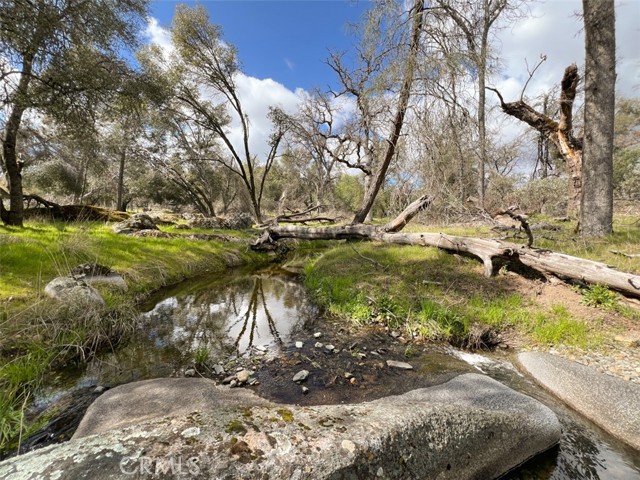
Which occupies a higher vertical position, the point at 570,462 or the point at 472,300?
the point at 472,300

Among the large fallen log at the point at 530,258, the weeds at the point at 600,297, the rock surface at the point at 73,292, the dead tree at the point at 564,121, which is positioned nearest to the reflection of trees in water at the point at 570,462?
the weeds at the point at 600,297

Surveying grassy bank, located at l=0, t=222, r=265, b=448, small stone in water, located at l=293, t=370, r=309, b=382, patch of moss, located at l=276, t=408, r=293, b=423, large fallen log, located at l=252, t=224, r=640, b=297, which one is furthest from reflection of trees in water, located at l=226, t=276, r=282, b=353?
large fallen log, located at l=252, t=224, r=640, b=297

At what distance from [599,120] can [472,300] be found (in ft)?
19.6

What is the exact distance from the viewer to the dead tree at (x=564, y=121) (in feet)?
30.3

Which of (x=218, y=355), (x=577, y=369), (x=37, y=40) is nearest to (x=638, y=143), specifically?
(x=577, y=369)

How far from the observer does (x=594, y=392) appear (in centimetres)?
280

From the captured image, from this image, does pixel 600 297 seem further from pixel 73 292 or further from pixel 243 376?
pixel 73 292

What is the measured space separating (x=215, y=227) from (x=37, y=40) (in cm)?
1064

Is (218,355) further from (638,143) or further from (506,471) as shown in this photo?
(638,143)

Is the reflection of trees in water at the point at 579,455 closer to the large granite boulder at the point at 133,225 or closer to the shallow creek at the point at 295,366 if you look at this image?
the shallow creek at the point at 295,366

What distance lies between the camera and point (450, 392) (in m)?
2.70

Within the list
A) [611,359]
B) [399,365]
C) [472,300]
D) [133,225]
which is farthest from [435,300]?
[133,225]

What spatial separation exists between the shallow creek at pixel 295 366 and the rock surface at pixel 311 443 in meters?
0.32

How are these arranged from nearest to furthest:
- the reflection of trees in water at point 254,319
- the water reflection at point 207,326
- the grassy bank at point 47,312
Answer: the grassy bank at point 47,312, the water reflection at point 207,326, the reflection of trees in water at point 254,319
